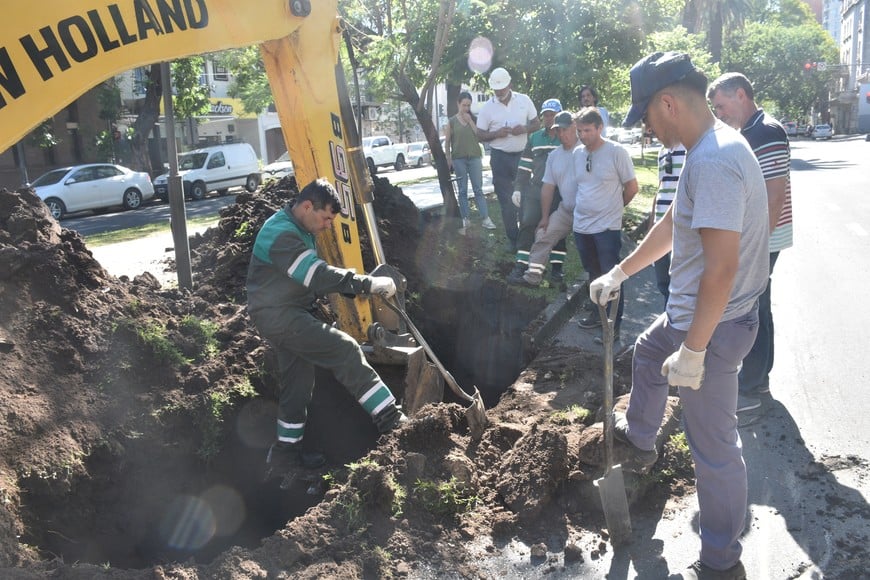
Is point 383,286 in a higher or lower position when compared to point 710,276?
lower

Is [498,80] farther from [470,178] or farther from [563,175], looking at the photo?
[563,175]

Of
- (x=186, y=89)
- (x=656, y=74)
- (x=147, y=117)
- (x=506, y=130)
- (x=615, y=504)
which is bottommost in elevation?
(x=615, y=504)

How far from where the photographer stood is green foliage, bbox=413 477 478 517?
12.9 feet

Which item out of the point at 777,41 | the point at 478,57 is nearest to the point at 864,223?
the point at 478,57

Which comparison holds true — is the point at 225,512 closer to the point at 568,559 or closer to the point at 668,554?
the point at 568,559

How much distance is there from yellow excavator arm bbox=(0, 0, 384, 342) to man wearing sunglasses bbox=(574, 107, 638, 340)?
6.43 feet

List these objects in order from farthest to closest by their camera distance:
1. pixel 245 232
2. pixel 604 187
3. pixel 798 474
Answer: pixel 245 232, pixel 604 187, pixel 798 474

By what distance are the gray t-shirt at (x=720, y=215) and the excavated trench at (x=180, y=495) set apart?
2835 mm

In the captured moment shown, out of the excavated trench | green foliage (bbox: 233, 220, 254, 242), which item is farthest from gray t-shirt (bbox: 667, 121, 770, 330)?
green foliage (bbox: 233, 220, 254, 242)

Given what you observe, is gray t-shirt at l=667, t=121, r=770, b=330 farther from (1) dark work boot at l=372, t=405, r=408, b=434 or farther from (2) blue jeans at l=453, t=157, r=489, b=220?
(2) blue jeans at l=453, t=157, r=489, b=220

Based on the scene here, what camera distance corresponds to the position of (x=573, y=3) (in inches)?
552

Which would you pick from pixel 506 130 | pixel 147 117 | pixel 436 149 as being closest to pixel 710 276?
pixel 506 130

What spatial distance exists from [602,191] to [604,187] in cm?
4

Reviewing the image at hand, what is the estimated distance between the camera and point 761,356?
16.6ft
